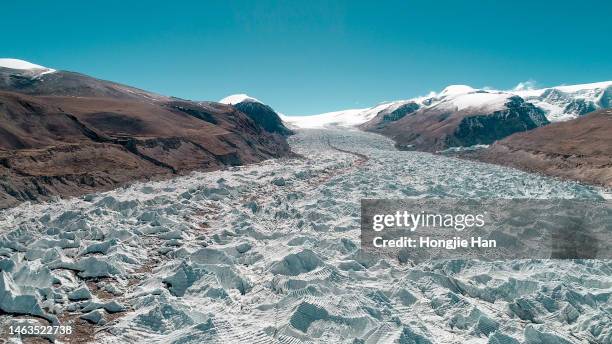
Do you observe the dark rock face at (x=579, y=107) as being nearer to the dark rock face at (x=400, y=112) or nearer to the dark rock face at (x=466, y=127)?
the dark rock face at (x=466, y=127)

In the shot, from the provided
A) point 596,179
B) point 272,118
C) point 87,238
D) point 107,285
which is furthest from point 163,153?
point 272,118

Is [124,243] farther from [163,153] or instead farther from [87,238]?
[163,153]

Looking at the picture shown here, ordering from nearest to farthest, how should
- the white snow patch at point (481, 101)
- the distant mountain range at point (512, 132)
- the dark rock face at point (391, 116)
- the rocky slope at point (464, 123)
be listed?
the distant mountain range at point (512, 132) < the rocky slope at point (464, 123) < the white snow patch at point (481, 101) < the dark rock face at point (391, 116)

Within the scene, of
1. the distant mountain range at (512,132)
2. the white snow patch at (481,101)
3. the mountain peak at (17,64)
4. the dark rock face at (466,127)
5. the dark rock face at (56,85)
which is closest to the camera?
the distant mountain range at (512,132)

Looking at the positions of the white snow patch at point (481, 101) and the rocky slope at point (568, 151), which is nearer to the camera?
the rocky slope at point (568, 151)

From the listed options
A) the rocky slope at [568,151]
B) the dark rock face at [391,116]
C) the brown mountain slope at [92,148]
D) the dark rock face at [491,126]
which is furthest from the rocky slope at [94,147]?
the dark rock face at [391,116]

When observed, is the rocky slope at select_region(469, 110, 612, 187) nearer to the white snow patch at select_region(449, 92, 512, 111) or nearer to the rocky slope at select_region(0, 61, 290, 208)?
the rocky slope at select_region(0, 61, 290, 208)
